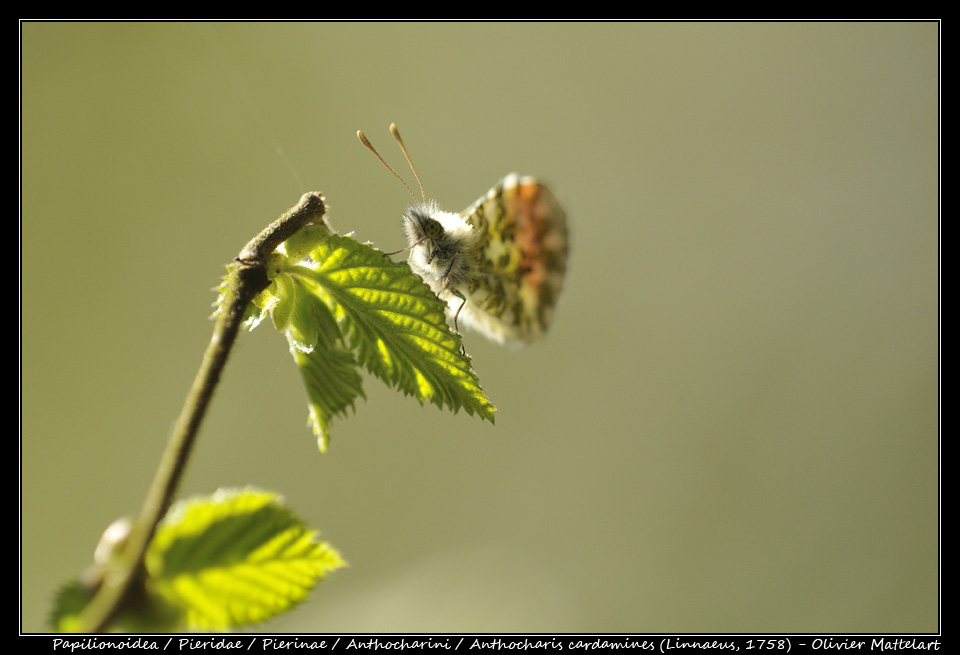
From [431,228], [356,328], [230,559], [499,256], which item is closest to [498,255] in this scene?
[499,256]

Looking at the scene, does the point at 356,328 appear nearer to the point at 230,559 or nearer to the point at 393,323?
the point at 393,323

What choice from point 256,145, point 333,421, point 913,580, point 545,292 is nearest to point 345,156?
point 256,145

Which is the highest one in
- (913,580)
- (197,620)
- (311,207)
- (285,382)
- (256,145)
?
(256,145)

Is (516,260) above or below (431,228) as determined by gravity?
below

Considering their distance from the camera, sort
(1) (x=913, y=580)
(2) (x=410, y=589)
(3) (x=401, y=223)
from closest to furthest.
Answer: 1. (3) (x=401, y=223)
2. (2) (x=410, y=589)
3. (1) (x=913, y=580)

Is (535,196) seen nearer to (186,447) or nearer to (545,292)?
(545,292)

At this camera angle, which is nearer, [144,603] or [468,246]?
[144,603]

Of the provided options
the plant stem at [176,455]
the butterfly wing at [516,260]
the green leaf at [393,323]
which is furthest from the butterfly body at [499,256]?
the plant stem at [176,455]
